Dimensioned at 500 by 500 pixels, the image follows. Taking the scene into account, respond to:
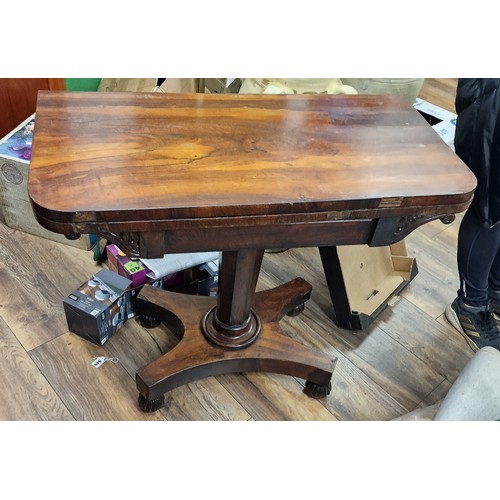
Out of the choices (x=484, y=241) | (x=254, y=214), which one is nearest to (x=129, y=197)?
(x=254, y=214)

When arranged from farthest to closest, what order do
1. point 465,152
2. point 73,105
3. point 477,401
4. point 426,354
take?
point 426,354 → point 465,152 → point 477,401 → point 73,105

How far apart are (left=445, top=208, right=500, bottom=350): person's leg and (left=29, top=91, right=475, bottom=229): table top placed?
18.3 inches

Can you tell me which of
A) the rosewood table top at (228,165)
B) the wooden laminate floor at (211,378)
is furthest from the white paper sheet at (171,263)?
the rosewood table top at (228,165)

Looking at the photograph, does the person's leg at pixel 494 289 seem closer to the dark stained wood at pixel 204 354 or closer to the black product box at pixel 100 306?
the dark stained wood at pixel 204 354

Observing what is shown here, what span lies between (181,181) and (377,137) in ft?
1.54

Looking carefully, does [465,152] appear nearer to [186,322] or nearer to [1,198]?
[186,322]

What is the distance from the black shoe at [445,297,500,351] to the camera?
1689 mm

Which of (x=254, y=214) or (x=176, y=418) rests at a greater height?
(x=254, y=214)

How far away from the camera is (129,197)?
3.09 ft

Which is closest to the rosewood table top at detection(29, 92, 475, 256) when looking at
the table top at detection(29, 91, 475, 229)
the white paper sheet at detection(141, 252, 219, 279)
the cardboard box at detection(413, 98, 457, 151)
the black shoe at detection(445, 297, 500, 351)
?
the table top at detection(29, 91, 475, 229)

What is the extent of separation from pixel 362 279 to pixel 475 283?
13.5 inches

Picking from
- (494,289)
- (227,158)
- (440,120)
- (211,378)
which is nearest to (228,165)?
(227,158)

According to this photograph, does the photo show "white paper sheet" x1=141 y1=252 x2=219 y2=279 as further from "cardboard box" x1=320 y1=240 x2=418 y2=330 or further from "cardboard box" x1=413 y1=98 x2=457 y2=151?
"cardboard box" x1=413 y1=98 x2=457 y2=151

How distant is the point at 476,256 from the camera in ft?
5.24
